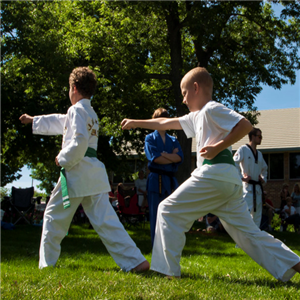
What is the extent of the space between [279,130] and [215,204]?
101 feet

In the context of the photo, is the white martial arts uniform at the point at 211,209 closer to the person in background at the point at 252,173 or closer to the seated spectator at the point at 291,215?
the person in background at the point at 252,173

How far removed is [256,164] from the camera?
306 inches

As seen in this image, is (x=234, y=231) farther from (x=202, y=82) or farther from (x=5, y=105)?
(x=5, y=105)

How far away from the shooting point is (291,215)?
15.2 meters

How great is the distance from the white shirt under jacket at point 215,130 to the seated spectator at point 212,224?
7.99 metres

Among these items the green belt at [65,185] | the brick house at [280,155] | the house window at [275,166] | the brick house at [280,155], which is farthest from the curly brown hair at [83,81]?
the house window at [275,166]

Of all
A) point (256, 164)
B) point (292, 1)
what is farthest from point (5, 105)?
point (256, 164)

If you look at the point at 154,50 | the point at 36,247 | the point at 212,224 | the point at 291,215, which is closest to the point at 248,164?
the point at 36,247

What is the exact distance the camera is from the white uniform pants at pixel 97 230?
443cm

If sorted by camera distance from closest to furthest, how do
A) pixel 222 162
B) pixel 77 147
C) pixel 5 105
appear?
pixel 222 162, pixel 77 147, pixel 5 105

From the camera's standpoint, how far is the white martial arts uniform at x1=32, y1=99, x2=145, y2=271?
4.39 meters

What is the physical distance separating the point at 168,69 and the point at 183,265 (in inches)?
600

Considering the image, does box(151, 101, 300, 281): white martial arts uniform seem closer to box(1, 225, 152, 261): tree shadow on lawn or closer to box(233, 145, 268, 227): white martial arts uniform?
box(1, 225, 152, 261): tree shadow on lawn

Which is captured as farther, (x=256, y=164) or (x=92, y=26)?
(x=92, y=26)
